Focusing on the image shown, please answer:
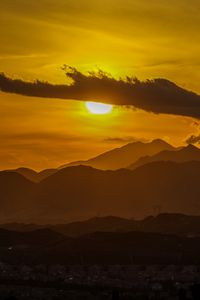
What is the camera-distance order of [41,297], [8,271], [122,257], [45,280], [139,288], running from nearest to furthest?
[41,297] → [139,288] → [45,280] → [8,271] → [122,257]

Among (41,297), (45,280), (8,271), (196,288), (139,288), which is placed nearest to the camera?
(196,288)

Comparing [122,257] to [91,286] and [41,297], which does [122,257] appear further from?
[41,297]

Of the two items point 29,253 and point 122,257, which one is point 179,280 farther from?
point 29,253

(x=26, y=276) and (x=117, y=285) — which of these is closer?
(x=117, y=285)

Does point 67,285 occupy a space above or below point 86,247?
below

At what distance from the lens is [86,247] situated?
7589 inches

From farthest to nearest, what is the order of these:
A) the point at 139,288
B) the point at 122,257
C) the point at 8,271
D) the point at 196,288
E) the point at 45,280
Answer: the point at 122,257 < the point at 8,271 < the point at 45,280 < the point at 139,288 < the point at 196,288

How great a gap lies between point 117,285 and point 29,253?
54116mm

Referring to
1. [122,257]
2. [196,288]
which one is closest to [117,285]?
[122,257]

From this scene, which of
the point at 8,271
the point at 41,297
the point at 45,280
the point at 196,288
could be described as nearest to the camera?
the point at 196,288

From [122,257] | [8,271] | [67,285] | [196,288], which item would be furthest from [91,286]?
[196,288]

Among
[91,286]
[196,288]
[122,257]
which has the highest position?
[122,257]

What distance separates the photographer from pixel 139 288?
134125 mm

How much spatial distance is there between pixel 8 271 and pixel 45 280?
53.1 ft
